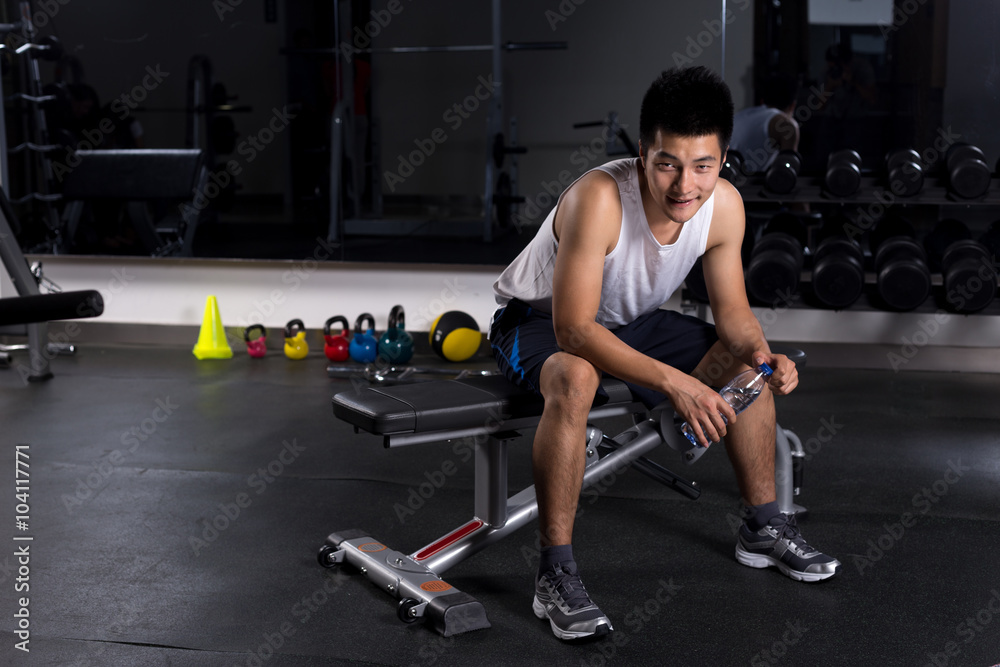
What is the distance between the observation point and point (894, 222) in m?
3.62

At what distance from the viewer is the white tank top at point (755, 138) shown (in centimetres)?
359

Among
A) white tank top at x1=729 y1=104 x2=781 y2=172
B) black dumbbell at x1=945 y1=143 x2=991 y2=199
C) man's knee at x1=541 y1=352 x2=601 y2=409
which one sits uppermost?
white tank top at x1=729 y1=104 x2=781 y2=172

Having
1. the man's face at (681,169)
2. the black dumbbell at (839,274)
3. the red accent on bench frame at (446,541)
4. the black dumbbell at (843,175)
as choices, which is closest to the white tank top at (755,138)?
the black dumbbell at (843,175)

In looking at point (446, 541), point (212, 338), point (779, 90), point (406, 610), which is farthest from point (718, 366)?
point (212, 338)

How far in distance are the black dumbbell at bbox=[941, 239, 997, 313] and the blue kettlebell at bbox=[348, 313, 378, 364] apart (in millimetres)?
2157

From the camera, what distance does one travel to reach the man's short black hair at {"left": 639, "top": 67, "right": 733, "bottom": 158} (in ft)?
5.57

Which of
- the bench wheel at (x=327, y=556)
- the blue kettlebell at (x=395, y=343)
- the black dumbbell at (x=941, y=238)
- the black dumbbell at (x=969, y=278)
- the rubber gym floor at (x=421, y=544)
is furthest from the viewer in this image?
the blue kettlebell at (x=395, y=343)

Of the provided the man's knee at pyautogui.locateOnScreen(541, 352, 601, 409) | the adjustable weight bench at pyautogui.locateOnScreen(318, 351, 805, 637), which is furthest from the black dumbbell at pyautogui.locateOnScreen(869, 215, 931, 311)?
the man's knee at pyautogui.locateOnScreen(541, 352, 601, 409)

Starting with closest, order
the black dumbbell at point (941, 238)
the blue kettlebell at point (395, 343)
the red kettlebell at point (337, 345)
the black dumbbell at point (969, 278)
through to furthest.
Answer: the black dumbbell at point (969, 278) < the black dumbbell at point (941, 238) < the blue kettlebell at point (395, 343) < the red kettlebell at point (337, 345)

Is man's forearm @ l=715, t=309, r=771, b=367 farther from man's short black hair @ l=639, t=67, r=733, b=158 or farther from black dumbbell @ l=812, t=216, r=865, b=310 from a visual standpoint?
black dumbbell @ l=812, t=216, r=865, b=310

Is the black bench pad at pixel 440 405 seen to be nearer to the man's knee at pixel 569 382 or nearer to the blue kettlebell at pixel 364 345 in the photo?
the man's knee at pixel 569 382

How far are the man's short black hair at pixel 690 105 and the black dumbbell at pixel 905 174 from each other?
184 centimetres

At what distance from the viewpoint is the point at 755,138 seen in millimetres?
3631

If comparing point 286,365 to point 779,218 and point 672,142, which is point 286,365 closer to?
point 779,218
